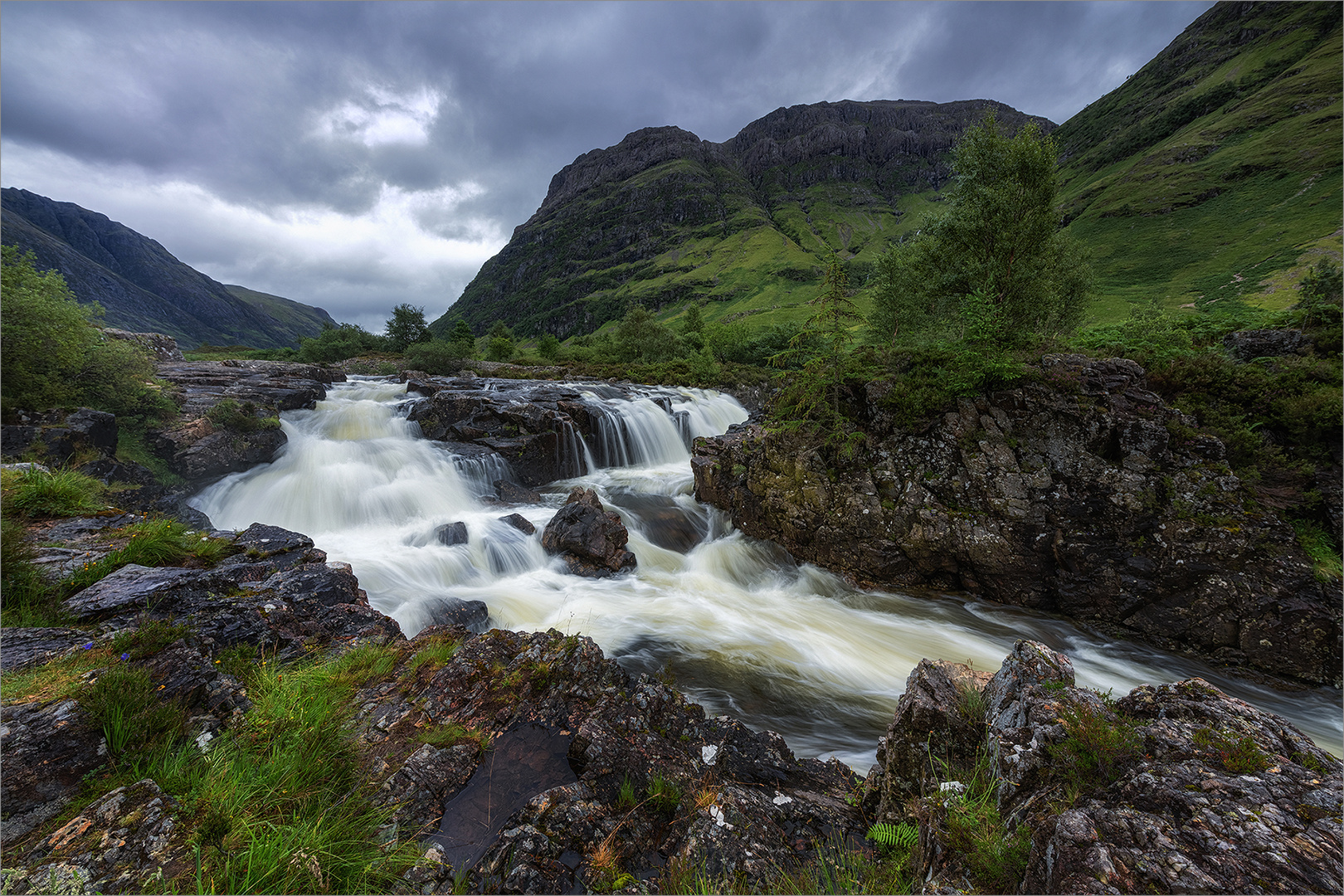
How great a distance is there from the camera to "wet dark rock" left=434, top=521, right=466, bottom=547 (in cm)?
1326

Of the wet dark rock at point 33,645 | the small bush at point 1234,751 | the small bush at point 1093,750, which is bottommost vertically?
the wet dark rock at point 33,645

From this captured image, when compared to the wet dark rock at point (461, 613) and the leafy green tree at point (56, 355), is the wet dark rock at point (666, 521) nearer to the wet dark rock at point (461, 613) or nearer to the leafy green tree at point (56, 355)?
the wet dark rock at point (461, 613)

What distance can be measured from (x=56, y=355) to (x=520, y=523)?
13.8 metres

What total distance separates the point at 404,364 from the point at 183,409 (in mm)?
33172

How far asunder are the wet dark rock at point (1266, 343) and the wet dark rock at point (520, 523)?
20089 millimetres

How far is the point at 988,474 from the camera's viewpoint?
11.1 metres

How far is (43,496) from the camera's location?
271 inches

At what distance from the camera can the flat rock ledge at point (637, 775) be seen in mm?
2568

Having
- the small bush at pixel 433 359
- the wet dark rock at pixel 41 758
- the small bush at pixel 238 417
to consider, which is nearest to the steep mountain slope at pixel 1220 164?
the wet dark rock at pixel 41 758

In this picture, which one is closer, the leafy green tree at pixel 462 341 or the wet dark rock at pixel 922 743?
the wet dark rock at pixel 922 743

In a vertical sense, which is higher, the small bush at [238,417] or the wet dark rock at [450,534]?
the small bush at [238,417]

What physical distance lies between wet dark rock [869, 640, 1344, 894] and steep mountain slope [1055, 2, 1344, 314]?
64.2 metres

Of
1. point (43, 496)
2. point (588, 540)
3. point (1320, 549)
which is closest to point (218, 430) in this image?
point (43, 496)

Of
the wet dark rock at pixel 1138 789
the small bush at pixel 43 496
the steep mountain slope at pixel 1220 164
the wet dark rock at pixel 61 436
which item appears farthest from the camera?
the steep mountain slope at pixel 1220 164
